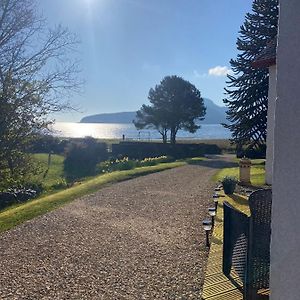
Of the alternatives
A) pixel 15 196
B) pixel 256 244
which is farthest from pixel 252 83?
pixel 256 244

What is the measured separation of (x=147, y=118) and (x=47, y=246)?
38.3 metres

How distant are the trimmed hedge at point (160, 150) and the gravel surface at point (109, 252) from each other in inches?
898

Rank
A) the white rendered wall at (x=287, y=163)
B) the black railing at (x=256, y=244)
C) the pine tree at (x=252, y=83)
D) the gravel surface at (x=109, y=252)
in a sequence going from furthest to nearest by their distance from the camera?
the pine tree at (x=252, y=83) < the gravel surface at (x=109, y=252) < the black railing at (x=256, y=244) < the white rendered wall at (x=287, y=163)

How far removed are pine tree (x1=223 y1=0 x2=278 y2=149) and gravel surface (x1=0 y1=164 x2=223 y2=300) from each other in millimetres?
14515

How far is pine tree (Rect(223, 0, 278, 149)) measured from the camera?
22.4 m

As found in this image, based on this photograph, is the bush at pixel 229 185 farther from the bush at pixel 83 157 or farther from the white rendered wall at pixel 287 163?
the bush at pixel 83 157

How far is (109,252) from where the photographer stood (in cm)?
561

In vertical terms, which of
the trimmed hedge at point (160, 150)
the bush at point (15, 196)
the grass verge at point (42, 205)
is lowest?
the bush at point (15, 196)

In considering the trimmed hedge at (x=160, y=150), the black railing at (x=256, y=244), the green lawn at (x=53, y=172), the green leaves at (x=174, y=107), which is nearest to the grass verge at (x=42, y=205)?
the green lawn at (x=53, y=172)

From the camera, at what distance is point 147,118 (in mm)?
43906

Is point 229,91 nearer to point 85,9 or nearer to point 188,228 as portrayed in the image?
point 85,9

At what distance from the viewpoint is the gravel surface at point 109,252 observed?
165 inches

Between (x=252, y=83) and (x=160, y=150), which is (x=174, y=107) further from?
(x=252, y=83)

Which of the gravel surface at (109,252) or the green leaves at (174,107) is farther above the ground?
the green leaves at (174,107)
